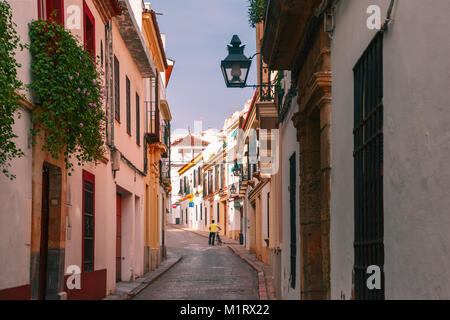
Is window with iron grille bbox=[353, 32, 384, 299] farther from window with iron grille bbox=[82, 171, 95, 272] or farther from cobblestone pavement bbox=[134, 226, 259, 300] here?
cobblestone pavement bbox=[134, 226, 259, 300]

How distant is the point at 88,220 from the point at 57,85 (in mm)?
4136

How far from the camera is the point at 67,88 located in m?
7.74

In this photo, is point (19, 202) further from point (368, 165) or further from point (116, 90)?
A: point (116, 90)

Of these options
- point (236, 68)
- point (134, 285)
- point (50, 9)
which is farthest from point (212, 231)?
point (50, 9)

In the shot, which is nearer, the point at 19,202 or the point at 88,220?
the point at 19,202

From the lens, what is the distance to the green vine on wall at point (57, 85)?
7625 millimetres

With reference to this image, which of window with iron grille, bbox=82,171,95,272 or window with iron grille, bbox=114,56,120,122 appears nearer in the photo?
window with iron grille, bbox=82,171,95,272

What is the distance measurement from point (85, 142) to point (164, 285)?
8.37 metres

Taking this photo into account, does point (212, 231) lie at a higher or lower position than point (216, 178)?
lower

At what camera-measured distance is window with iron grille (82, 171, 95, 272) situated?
35.8 ft

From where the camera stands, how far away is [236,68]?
11.0m

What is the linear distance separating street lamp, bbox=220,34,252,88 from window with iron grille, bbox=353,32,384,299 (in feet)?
18.8

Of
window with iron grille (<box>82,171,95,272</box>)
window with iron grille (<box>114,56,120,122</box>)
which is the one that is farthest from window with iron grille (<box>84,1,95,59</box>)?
window with iron grille (<box>114,56,120,122</box>)
